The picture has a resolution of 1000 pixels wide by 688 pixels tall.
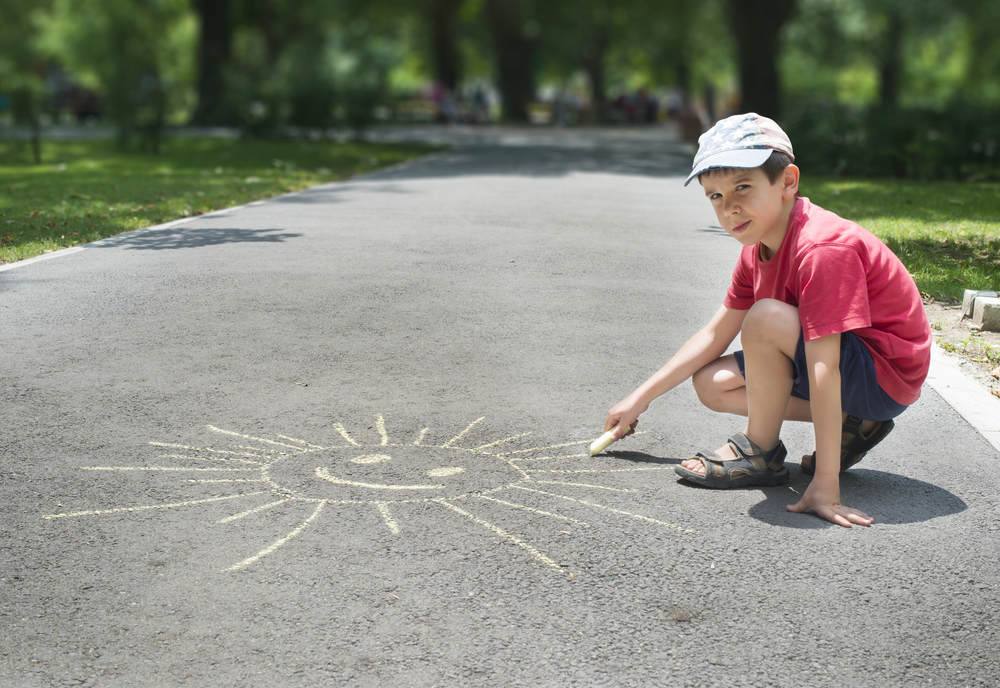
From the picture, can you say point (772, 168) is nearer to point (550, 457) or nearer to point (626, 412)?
point (626, 412)

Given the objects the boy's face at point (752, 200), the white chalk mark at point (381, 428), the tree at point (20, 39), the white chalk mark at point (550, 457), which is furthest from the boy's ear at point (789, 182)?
the tree at point (20, 39)

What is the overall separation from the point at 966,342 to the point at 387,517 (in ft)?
13.0

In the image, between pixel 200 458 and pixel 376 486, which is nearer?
pixel 376 486

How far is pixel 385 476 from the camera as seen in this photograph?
153 inches

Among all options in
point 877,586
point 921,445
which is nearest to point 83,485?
point 877,586

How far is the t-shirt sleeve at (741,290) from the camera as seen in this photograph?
3848 millimetres

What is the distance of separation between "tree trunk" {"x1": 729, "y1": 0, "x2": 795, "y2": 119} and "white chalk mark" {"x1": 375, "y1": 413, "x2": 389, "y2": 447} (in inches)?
813

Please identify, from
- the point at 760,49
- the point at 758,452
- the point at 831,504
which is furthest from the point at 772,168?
the point at 760,49

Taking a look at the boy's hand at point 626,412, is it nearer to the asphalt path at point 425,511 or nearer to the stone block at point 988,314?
the asphalt path at point 425,511

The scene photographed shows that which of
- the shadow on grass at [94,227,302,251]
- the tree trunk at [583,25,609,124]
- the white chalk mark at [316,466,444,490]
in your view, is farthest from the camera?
the tree trunk at [583,25,609,124]

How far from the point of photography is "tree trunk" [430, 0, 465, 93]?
41.3m

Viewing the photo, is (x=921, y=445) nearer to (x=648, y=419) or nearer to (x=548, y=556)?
(x=648, y=419)

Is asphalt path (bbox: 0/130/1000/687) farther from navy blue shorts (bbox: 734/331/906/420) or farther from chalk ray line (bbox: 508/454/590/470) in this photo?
navy blue shorts (bbox: 734/331/906/420)

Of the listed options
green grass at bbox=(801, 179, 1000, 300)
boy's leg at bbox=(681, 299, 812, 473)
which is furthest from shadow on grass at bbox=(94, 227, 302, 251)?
boy's leg at bbox=(681, 299, 812, 473)
